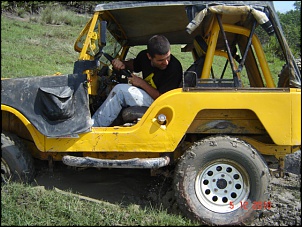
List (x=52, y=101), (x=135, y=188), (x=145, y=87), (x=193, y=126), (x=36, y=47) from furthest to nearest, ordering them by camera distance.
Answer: (x=36, y=47) < (x=135, y=188) < (x=145, y=87) < (x=193, y=126) < (x=52, y=101)

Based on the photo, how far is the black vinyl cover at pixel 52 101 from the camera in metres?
4.20

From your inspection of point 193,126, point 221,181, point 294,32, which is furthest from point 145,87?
point 294,32

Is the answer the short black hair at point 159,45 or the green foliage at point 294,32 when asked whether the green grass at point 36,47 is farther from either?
the short black hair at point 159,45

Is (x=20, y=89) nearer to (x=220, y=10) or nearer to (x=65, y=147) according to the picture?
(x=65, y=147)

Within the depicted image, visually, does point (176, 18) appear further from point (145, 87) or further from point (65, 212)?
point (65, 212)

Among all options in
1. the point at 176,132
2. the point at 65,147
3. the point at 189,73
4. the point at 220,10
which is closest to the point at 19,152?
the point at 65,147

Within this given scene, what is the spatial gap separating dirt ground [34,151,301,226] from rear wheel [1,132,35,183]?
24cm

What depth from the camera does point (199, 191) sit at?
4.21 meters

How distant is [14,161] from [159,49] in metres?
2.03

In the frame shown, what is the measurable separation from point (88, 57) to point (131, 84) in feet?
1.92

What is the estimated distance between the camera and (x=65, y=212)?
4035 millimetres

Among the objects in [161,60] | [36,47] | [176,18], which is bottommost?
[161,60]

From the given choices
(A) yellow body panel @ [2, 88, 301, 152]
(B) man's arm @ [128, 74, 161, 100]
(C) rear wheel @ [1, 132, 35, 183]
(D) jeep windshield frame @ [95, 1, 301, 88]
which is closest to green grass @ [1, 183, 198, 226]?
(C) rear wheel @ [1, 132, 35, 183]

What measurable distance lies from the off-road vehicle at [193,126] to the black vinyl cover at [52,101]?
0.03ft
